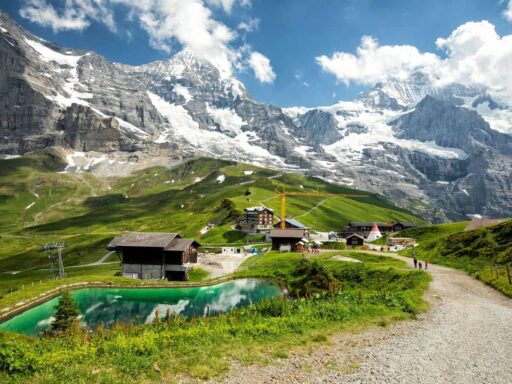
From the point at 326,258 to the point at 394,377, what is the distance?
65932 millimetres

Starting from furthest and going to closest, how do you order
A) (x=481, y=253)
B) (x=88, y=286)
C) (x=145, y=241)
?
(x=145, y=241)
(x=88, y=286)
(x=481, y=253)

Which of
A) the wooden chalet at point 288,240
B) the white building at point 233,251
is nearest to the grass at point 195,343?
the wooden chalet at point 288,240

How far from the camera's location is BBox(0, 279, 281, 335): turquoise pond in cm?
5095

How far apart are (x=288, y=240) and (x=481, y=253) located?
64036mm

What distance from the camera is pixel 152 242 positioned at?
83188mm

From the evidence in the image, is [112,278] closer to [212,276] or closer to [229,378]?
[212,276]

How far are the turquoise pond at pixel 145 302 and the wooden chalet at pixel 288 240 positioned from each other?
40.7 m

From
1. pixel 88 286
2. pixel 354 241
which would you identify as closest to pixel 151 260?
pixel 88 286

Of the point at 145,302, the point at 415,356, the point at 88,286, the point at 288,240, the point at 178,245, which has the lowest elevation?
the point at 145,302

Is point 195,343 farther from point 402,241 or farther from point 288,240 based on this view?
point 402,241

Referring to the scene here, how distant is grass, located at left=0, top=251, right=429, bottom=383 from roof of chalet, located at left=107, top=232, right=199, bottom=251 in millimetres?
50720

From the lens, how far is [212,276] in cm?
8631

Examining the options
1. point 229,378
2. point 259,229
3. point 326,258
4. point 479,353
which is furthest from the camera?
point 259,229

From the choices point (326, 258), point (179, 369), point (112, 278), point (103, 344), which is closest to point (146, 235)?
point (112, 278)
